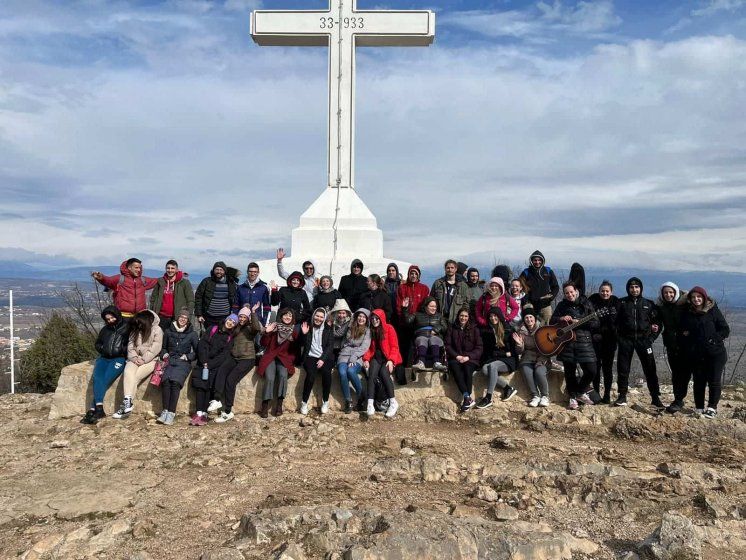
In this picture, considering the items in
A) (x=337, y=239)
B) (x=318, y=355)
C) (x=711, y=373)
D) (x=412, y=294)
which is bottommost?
(x=711, y=373)

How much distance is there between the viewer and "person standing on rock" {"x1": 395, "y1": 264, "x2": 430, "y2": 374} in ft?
23.5

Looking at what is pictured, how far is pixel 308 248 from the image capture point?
30.8ft

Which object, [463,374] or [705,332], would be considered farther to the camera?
[463,374]

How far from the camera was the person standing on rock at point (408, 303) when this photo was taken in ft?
23.5

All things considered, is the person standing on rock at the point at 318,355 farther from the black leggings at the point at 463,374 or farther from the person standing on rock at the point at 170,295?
the person standing on rock at the point at 170,295

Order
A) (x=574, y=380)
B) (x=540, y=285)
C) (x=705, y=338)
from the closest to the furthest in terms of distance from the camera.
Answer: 1. (x=705, y=338)
2. (x=574, y=380)
3. (x=540, y=285)

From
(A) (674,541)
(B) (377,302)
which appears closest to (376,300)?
(B) (377,302)

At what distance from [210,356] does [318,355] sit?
48.8 inches

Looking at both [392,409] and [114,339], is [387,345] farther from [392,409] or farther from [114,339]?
[114,339]

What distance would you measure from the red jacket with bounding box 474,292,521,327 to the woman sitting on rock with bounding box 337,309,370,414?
1.40 m

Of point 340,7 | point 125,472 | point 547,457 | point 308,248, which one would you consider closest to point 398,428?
point 547,457

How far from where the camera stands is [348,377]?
668cm

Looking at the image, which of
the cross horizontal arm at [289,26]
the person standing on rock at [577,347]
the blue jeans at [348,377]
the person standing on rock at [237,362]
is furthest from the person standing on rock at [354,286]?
the cross horizontal arm at [289,26]

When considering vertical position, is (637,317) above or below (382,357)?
above
